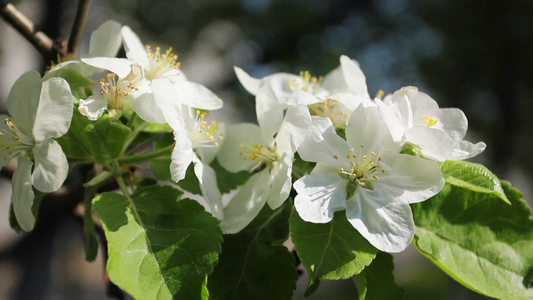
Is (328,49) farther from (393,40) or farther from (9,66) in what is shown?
(9,66)

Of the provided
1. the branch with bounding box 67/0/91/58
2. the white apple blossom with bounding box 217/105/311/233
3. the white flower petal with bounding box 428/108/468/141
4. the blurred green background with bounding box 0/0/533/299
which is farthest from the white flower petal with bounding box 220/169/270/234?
the blurred green background with bounding box 0/0/533/299

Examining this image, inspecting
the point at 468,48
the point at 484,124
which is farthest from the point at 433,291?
the point at 468,48

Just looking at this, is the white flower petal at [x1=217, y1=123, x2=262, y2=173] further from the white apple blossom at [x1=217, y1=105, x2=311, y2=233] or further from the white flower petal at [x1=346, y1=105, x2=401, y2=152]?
the white flower petal at [x1=346, y1=105, x2=401, y2=152]

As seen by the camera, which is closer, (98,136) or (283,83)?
(98,136)

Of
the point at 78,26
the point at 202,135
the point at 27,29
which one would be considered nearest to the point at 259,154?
the point at 202,135

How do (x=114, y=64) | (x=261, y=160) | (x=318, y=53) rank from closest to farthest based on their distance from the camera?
(x=114, y=64)
(x=261, y=160)
(x=318, y=53)

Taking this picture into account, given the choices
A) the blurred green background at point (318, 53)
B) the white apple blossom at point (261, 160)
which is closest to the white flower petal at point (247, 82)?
the white apple blossom at point (261, 160)

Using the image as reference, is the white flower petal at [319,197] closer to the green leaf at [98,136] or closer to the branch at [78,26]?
the green leaf at [98,136]

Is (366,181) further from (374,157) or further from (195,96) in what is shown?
(195,96)
